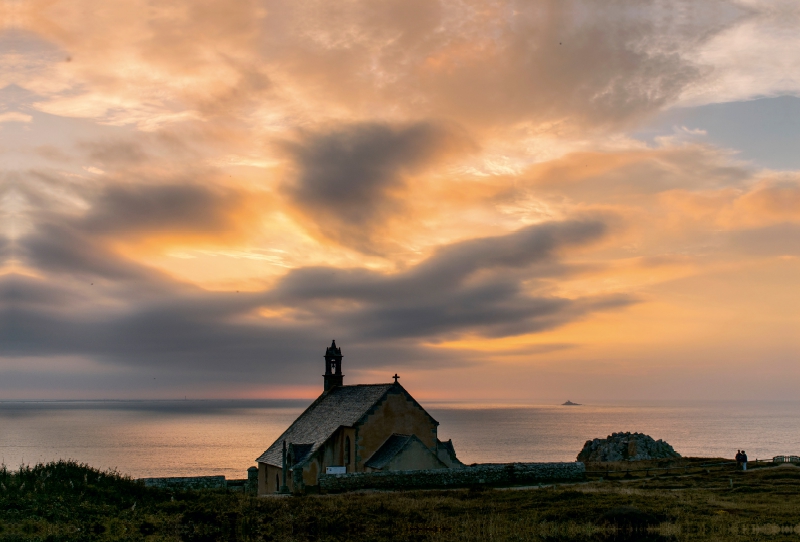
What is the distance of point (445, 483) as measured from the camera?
123ft

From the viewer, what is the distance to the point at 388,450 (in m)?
41.7

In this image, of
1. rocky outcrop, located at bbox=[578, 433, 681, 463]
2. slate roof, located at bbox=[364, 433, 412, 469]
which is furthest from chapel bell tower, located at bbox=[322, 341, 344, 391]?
rocky outcrop, located at bbox=[578, 433, 681, 463]

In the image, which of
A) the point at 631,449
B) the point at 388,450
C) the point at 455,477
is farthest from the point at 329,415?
the point at 631,449

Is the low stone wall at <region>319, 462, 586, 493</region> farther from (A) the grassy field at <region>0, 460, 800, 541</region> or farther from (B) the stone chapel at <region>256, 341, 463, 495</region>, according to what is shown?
(A) the grassy field at <region>0, 460, 800, 541</region>

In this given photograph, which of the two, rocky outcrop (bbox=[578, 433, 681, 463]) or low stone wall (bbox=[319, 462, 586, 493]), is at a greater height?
low stone wall (bbox=[319, 462, 586, 493])

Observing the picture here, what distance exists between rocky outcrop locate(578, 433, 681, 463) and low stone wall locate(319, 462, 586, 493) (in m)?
39.2

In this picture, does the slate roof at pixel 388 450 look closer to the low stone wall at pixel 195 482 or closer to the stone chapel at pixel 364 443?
the stone chapel at pixel 364 443

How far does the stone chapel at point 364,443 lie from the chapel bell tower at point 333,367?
7.28 m

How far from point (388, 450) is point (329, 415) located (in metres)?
8.91

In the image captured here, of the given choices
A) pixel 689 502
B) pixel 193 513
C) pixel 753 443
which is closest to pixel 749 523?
pixel 689 502

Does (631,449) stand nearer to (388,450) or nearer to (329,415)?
(329,415)

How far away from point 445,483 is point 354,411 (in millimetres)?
10290

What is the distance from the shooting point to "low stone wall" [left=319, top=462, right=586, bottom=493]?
36219 mm

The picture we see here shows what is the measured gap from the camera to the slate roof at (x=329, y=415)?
4456cm
